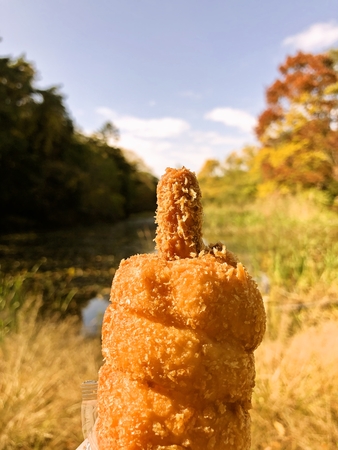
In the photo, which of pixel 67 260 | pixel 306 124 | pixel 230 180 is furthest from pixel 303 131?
pixel 230 180

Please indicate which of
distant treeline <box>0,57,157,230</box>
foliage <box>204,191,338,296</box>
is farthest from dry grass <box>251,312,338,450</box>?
distant treeline <box>0,57,157,230</box>

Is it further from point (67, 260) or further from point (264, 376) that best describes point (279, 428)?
point (67, 260)

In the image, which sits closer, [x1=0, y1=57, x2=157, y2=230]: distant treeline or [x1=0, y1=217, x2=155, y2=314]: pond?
[x1=0, y1=217, x2=155, y2=314]: pond

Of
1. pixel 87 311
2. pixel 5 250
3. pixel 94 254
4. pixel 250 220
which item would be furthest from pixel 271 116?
pixel 5 250

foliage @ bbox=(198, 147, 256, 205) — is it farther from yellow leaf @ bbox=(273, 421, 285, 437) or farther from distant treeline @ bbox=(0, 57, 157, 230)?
yellow leaf @ bbox=(273, 421, 285, 437)

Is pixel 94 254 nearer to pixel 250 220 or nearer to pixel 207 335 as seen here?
pixel 250 220

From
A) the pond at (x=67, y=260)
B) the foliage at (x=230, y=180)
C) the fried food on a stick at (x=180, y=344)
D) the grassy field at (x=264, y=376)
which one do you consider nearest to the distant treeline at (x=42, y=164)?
the pond at (x=67, y=260)
